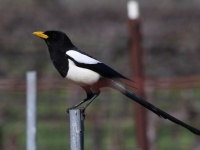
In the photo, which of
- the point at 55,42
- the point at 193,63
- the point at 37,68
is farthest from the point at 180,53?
the point at 55,42

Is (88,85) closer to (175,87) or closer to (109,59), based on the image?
(175,87)

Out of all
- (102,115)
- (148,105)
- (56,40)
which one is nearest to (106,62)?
(102,115)

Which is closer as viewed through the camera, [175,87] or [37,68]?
[175,87]

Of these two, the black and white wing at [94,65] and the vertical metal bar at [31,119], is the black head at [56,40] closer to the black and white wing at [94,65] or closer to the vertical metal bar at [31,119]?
the black and white wing at [94,65]

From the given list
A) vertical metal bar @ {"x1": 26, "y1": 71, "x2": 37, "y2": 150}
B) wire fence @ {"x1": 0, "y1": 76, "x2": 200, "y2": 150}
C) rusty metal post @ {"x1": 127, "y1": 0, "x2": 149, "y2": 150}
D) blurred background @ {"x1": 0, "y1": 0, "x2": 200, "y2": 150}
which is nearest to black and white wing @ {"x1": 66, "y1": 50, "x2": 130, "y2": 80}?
vertical metal bar @ {"x1": 26, "y1": 71, "x2": 37, "y2": 150}

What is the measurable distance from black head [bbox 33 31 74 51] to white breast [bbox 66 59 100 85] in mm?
131

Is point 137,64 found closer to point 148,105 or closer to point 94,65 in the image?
point 94,65

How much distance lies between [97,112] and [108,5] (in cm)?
724

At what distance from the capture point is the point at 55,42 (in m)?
5.51

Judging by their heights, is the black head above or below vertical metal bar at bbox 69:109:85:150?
above

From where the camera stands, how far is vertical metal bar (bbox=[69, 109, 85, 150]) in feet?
15.2

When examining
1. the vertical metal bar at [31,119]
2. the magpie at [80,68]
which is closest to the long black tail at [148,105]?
the magpie at [80,68]

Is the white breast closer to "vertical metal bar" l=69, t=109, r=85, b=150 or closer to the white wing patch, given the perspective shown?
the white wing patch

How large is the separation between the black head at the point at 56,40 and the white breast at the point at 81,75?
0.43ft
